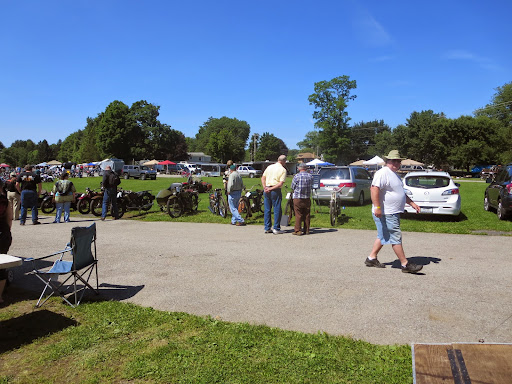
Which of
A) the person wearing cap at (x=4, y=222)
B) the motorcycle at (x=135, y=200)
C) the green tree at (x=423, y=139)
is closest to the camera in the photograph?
the person wearing cap at (x=4, y=222)

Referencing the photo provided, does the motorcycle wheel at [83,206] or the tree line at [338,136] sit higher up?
the tree line at [338,136]

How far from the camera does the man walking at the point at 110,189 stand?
12.4 meters

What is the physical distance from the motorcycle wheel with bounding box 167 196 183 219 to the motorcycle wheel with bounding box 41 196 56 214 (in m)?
5.39

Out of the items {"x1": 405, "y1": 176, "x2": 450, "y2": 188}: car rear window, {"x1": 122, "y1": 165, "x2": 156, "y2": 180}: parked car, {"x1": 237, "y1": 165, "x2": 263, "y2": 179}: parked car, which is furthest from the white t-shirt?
{"x1": 237, "y1": 165, "x2": 263, "y2": 179}: parked car

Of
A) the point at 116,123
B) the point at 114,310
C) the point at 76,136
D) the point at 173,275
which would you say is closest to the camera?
the point at 114,310

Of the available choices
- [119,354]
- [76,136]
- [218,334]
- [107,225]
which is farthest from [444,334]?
[76,136]

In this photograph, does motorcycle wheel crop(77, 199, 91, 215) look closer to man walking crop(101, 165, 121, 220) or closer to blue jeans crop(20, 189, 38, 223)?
man walking crop(101, 165, 121, 220)

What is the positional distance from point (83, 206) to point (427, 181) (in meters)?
12.3

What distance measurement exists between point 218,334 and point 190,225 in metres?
8.18

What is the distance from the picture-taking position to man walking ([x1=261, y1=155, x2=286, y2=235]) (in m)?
9.51

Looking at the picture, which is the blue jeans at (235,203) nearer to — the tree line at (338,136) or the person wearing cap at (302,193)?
the person wearing cap at (302,193)

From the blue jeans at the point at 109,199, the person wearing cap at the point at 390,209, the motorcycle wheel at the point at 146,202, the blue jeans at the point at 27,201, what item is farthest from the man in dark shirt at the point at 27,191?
the person wearing cap at the point at 390,209

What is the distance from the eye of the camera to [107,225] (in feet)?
38.3

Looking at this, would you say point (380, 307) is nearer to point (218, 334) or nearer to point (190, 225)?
point (218, 334)
